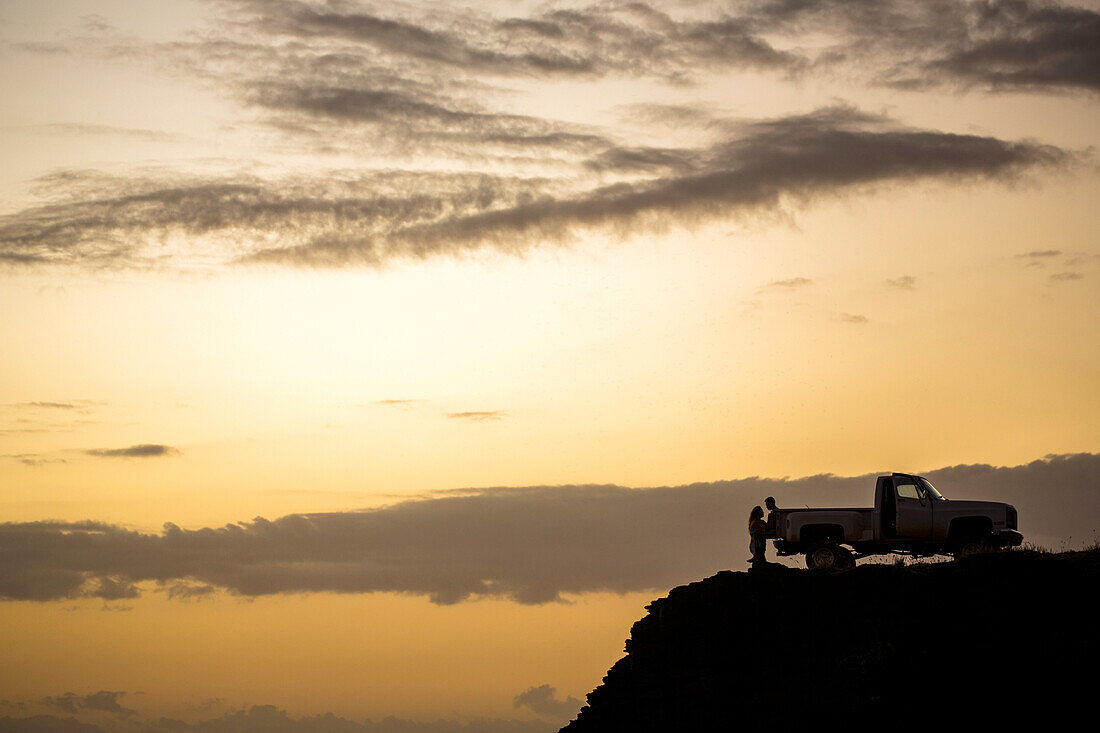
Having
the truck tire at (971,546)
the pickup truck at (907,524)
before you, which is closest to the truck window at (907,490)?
the pickup truck at (907,524)

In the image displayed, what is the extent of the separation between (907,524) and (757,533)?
13.1 ft

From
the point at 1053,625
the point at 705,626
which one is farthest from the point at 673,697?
the point at 1053,625

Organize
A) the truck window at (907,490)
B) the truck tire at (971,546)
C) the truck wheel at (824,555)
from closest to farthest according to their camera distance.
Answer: the truck tire at (971,546), the truck window at (907,490), the truck wheel at (824,555)

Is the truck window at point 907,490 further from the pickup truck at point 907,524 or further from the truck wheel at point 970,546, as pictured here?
the truck wheel at point 970,546

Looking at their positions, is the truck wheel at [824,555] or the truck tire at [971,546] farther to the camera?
the truck wheel at [824,555]

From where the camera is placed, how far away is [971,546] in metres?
36.2

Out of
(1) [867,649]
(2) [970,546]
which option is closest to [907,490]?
(2) [970,546]

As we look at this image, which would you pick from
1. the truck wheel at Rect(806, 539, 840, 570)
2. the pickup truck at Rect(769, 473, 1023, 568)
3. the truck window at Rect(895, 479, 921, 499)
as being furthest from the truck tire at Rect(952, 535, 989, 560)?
the truck wheel at Rect(806, 539, 840, 570)

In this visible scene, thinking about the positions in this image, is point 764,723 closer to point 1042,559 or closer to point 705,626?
point 705,626

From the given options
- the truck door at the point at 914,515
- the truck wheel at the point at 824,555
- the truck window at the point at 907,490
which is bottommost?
the truck wheel at the point at 824,555

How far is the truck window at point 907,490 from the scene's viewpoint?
119 ft

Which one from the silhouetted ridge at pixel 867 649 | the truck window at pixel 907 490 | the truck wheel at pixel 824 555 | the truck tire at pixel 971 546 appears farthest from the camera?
the truck wheel at pixel 824 555

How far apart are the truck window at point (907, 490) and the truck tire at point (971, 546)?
1742 mm

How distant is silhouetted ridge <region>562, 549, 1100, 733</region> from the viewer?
3306 cm
